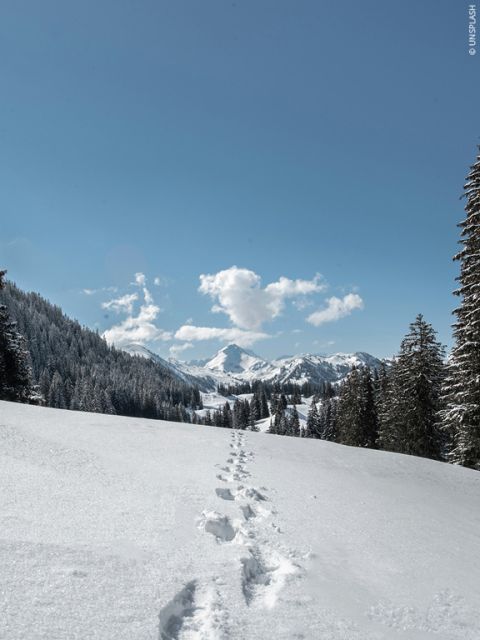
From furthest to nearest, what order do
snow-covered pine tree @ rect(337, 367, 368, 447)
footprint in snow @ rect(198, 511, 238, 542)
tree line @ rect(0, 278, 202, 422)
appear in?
1. tree line @ rect(0, 278, 202, 422)
2. snow-covered pine tree @ rect(337, 367, 368, 447)
3. footprint in snow @ rect(198, 511, 238, 542)

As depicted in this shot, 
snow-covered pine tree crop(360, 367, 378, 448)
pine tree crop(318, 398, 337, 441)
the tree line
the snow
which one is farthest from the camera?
the tree line

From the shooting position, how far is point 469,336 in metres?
17.0

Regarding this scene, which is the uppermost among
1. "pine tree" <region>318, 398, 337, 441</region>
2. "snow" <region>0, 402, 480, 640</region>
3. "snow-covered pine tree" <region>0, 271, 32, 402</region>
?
"snow-covered pine tree" <region>0, 271, 32, 402</region>

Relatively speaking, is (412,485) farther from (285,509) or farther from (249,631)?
(249,631)

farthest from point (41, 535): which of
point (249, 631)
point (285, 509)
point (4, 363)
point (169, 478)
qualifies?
point (4, 363)

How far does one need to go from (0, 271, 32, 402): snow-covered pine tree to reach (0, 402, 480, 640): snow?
16.8 metres

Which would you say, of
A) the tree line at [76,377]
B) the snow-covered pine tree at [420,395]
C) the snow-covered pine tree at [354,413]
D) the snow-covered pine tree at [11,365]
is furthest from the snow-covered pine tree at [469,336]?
the tree line at [76,377]

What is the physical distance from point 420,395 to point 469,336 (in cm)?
1041

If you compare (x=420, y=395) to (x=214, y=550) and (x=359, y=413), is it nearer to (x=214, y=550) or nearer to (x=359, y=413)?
(x=359, y=413)

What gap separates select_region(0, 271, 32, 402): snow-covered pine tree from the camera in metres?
23.4

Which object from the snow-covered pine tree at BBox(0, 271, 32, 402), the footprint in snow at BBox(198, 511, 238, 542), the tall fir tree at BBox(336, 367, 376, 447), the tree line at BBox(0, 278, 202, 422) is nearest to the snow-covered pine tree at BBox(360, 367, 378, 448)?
the tall fir tree at BBox(336, 367, 376, 447)

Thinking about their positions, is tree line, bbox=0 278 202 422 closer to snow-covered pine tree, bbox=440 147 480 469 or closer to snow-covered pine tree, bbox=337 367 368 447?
snow-covered pine tree, bbox=337 367 368 447

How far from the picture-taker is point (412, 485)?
31.7ft

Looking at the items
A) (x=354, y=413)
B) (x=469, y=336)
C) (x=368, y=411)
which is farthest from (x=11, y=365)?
(x=368, y=411)
